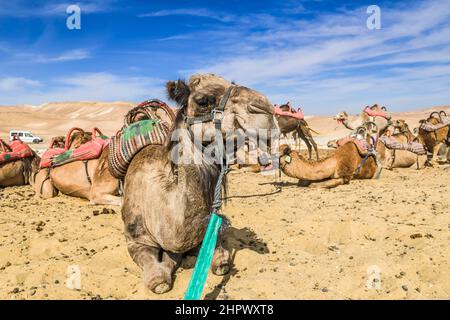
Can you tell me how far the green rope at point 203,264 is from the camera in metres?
2.95

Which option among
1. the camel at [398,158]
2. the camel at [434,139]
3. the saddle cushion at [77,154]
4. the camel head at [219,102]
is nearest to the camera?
the camel head at [219,102]

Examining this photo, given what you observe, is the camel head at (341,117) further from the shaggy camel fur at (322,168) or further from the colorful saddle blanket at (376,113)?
the shaggy camel fur at (322,168)

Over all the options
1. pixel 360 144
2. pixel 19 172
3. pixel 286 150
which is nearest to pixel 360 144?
pixel 360 144

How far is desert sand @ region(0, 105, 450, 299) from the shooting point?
11.5ft

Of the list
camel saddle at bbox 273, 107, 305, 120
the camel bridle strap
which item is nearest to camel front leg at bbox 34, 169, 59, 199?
the camel bridle strap

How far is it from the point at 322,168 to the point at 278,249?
4.91 m

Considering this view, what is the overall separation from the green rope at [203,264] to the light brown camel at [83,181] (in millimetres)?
4177

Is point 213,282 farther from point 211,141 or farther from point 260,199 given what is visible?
point 260,199

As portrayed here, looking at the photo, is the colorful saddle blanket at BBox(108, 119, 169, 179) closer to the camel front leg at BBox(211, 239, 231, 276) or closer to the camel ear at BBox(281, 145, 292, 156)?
the camel front leg at BBox(211, 239, 231, 276)

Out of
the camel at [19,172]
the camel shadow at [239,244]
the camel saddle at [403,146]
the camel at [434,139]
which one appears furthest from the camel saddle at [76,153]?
the camel at [434,139]

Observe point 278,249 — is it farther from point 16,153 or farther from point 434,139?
point 434,139

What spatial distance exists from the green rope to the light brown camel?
4177mm

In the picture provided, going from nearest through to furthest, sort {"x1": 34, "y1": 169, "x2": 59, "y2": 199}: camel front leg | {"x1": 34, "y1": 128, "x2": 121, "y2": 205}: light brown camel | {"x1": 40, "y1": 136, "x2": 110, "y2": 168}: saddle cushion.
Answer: {"x1": 34, "y1": 128, "x2": 121, "y2": 205}: light brown camel → {"x1": 40, "y1": 136, "x2": 110, "y2": 168}: saddle cushion → {"x1": 34, "y1": 169, "x2": 59, "y2": 199}: camel front leg
